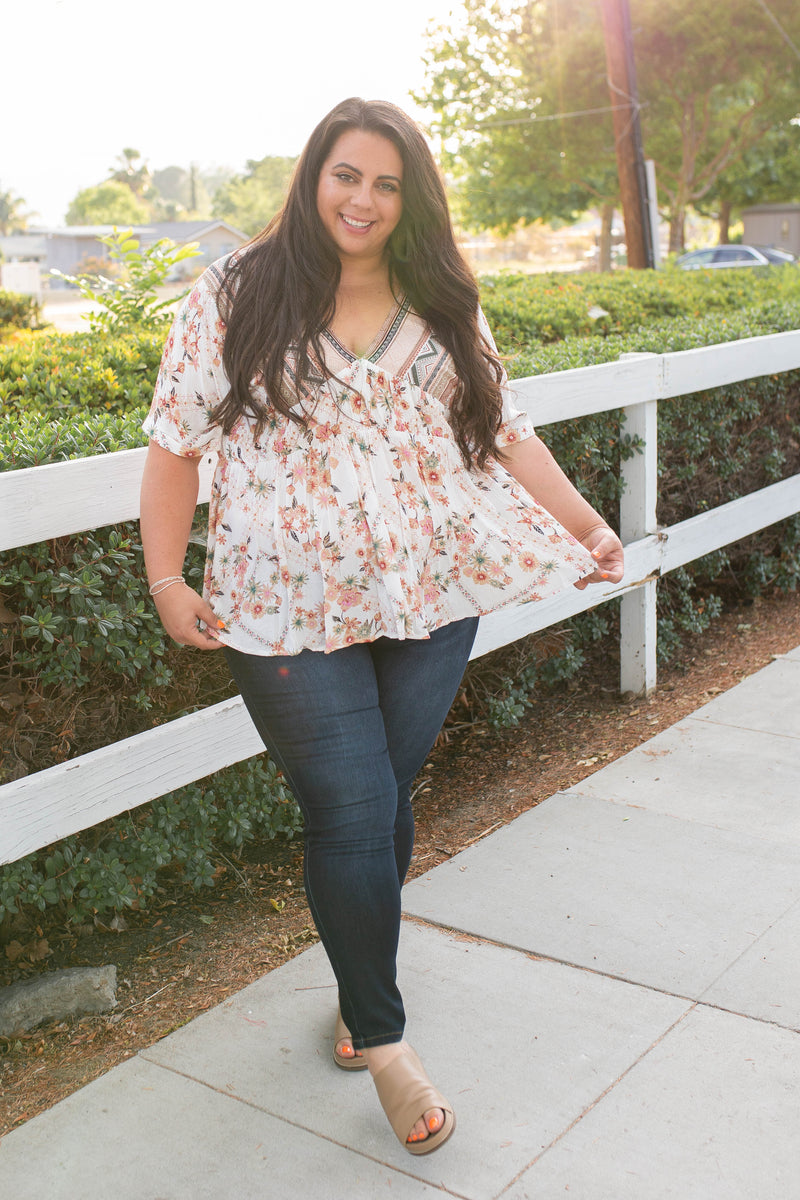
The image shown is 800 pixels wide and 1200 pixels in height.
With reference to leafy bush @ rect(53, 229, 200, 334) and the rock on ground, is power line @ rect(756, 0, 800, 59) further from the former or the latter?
the rock on ground

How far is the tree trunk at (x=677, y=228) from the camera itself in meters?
38.9

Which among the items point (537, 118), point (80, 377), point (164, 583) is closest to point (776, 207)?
point (537, 118)

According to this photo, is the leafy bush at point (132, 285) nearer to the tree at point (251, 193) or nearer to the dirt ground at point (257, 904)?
the dirt ground at point (257, 904)

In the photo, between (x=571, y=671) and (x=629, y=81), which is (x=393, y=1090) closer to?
(x=571, y=671)

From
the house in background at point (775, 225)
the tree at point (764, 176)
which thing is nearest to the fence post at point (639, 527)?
the tree at point (764, 176)

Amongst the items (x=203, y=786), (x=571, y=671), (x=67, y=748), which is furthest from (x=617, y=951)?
(x=571, y=671)

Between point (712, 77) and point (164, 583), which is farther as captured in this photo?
point (712, 77)

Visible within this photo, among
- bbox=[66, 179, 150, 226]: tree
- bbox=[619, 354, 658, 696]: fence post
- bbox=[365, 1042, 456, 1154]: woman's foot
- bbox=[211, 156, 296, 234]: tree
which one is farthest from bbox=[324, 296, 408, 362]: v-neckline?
bbox=[211, 156, 296, 234]: tree

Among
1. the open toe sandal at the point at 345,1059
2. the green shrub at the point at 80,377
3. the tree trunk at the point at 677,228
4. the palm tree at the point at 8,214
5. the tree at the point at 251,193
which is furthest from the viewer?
the palm tree at the point at 8,214

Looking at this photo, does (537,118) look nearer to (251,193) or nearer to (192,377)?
(192,377)

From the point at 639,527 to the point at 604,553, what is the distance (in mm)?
2099

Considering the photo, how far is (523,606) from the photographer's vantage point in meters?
4.20

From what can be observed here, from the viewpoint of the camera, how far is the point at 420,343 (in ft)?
8.14

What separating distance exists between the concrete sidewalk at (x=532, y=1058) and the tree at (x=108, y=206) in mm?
158132
